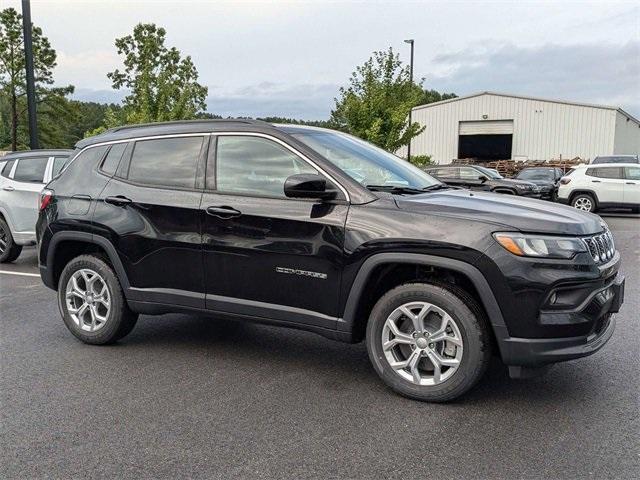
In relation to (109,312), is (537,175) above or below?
above

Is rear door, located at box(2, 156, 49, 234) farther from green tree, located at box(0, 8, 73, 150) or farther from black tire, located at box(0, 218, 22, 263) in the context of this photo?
green tree, located at box(0, 8, 73, 150)

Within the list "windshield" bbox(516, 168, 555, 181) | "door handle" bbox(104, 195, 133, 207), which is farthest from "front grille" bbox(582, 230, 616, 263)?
"windshield" bbox(516, 168, 555, 181)

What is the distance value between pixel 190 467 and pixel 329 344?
7.14ft

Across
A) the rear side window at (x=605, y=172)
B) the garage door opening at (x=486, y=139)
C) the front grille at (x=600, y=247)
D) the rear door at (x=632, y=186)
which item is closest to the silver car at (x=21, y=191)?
the front grille at (x=600, y=247)

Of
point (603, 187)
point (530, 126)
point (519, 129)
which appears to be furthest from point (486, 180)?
point (519, 129)

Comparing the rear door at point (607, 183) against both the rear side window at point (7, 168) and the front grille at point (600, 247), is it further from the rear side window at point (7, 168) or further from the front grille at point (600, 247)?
the rear side window at point (7, 168)

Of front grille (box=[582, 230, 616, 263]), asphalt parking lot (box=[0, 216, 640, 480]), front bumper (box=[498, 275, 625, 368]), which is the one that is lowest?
asphalt parking lot (box=[0, 216, 640, 480])

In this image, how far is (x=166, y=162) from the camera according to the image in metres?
4.75

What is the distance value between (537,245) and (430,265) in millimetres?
631

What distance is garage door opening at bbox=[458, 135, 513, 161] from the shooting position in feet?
140

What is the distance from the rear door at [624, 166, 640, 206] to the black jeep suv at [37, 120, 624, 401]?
14649 mm

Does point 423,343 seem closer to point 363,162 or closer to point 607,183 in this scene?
point 363,162

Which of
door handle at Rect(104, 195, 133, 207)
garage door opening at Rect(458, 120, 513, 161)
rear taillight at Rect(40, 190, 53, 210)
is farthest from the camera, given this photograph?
garage door opening at Rect(458, 120, 513, 161)

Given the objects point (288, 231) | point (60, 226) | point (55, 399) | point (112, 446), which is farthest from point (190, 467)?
point (60, 226)
